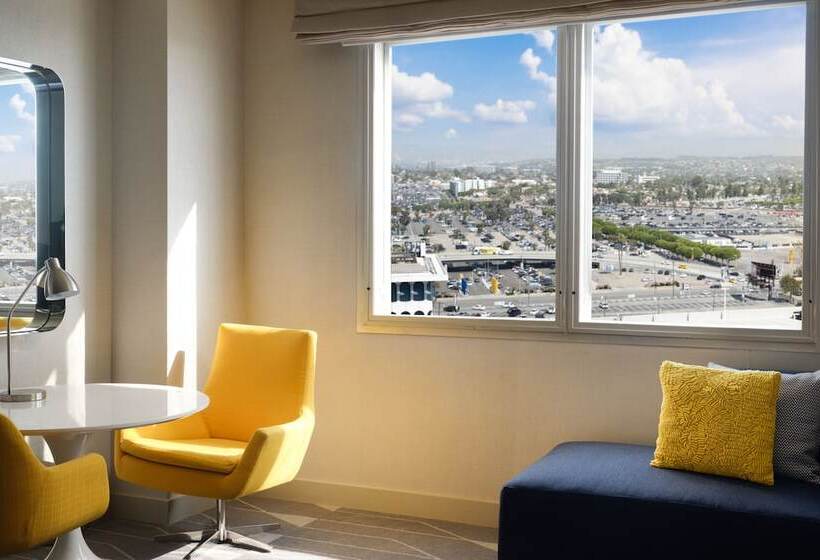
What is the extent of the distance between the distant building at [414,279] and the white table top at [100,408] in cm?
120

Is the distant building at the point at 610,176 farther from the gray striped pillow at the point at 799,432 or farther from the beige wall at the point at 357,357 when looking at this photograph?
the gray striped pillow at the point at 799,432

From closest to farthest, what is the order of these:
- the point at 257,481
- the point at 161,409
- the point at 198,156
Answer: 1. the point at 161,409
2. the point at 257,481
3. the point at 198,156

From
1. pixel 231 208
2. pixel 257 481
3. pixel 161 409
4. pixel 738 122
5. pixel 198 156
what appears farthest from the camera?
pixel 231 208

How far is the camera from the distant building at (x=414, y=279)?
4.24 m

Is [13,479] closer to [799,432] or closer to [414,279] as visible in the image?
[414,279]

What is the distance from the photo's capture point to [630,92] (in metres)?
3.81

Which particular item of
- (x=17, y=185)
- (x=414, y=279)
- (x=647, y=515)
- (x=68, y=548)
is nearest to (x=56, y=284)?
(x=17, y=185)

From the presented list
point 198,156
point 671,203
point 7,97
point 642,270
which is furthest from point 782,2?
point 7,97

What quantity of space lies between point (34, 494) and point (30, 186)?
1.49 m

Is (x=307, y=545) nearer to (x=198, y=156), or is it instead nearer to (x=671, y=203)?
(x=198, y=156)

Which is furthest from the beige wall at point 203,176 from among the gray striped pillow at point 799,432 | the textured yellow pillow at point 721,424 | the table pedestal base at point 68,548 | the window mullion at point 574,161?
the gray striped pillow at point 799,432

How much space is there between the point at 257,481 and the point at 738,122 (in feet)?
8.01

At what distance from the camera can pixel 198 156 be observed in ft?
13.6

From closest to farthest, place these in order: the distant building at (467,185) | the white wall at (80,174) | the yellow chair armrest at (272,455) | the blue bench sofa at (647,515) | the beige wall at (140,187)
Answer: the blue bench sofa at (647,515)
the yellow chair armrest at (272,455)
the white wall at (80,174)
the beige wall at (140,187)
the distant building at (467,185)
